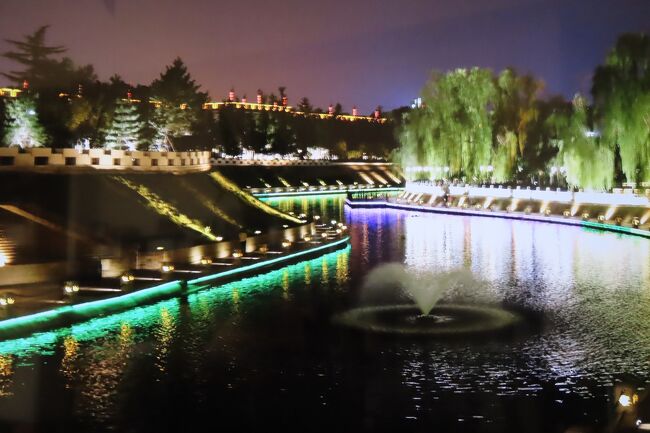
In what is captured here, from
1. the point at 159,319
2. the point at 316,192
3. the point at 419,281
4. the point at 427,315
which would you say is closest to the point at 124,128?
the point at 316,192

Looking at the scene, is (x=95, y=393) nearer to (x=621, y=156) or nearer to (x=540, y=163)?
(x=621, y=156)

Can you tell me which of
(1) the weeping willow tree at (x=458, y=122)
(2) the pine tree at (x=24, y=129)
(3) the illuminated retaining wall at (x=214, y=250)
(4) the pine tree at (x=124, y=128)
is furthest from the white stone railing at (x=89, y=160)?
(1) the weeping willow tree at (x=458, y=122)

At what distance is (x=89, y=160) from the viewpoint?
36.9 m

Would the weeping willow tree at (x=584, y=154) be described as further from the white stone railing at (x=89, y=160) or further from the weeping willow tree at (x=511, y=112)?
the white stone railing at (x=89, y=160)

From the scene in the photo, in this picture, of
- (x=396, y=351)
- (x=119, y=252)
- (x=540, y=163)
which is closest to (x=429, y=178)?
(x=540, y=163)

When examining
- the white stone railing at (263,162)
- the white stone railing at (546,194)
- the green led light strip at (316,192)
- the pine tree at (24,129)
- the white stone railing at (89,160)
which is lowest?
the white stone railing at (546,194)

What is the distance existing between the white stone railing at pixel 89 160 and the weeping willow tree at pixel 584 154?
92.5 ft

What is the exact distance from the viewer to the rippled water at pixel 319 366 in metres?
14.7

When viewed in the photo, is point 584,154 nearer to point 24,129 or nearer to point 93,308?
point 93,308

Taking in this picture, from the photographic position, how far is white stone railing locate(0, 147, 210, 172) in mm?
34000

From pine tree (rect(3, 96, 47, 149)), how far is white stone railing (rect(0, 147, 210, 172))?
18685mm

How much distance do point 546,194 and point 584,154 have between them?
6.47m

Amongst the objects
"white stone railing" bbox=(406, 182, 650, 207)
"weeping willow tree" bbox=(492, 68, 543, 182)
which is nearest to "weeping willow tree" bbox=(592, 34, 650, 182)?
"white stone railing" bbox=(406, 182, 650, 207)

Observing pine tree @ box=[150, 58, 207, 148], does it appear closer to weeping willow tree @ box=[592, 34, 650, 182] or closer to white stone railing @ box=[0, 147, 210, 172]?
white stone railing @ box=[0, 147, 210, 172]
